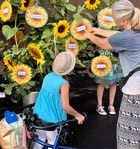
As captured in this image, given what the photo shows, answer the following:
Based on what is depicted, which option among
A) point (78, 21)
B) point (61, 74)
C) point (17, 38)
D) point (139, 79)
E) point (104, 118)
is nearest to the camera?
point (139, 79)

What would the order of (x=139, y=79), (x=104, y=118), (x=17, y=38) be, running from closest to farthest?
Answer: 1. (x=139, y=79)
2. (x=17, y=38)
3. (x=104, y=118)

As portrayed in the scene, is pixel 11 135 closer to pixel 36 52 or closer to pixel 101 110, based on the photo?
pixel 36 52

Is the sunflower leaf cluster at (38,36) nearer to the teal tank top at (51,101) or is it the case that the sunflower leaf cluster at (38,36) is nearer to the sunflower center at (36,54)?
the sunflower center at (36,54)

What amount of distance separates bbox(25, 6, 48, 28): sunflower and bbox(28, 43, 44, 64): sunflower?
0.78ft

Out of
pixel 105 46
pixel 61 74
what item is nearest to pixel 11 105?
pixel 61 74

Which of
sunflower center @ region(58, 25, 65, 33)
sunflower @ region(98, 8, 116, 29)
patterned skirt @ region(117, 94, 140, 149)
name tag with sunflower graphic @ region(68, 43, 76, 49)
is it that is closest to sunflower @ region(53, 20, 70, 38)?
sunflower center @ region(58, 25, 65, 33)

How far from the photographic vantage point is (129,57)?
3.15m

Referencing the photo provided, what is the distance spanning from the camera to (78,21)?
13.3 ft

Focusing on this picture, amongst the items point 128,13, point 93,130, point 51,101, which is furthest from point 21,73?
point 128,13

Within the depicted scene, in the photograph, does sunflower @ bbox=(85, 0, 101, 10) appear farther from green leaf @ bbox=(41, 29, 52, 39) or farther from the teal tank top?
the teal tank top

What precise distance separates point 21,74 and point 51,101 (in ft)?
2.57

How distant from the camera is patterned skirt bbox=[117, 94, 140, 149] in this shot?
3.14 metres

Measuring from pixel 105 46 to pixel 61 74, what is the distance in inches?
21.0

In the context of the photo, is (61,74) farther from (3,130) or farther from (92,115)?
(92,115)
